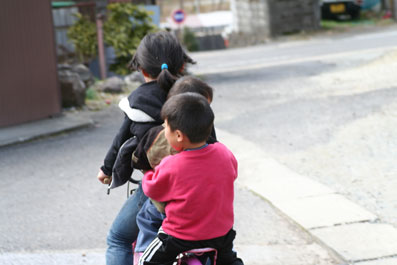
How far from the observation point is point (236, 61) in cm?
1784

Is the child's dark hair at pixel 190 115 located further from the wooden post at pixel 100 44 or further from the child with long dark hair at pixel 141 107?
the wooden post at pixel 100 44

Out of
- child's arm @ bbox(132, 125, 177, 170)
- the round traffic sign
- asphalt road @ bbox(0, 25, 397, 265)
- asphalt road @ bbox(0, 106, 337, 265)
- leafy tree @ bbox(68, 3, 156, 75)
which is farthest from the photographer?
the round traffic sign

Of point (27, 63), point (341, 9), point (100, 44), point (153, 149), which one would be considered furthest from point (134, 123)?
point (341, 9)

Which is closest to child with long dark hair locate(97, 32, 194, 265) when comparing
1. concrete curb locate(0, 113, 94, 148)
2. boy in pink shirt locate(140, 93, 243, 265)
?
boy in pink shirt locate(140, 93, 243, 265)

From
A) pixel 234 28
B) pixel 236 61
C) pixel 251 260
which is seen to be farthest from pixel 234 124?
pixel 234 28

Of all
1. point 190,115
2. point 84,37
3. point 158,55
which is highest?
point 84,37

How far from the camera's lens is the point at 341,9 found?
28.5 metres

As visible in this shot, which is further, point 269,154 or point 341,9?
point 341,9

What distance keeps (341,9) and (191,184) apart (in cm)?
2739

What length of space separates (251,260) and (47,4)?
6254mm

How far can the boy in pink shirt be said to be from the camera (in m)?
2.61

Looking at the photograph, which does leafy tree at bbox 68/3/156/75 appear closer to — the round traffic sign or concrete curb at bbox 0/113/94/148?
concrete curb at bbox 0/113/94/148

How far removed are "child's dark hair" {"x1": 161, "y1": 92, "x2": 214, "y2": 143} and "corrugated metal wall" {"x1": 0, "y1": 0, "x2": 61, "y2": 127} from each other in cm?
649

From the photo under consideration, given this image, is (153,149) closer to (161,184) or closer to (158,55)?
(161,184)
